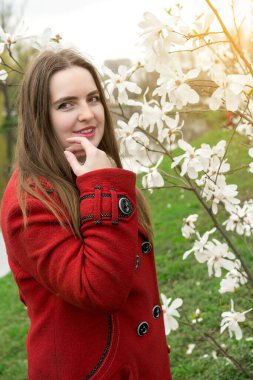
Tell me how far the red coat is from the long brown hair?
0.09 feet

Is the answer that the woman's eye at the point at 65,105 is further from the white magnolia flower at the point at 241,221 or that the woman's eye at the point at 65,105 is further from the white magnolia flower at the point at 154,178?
the white magnolia flower at the point at 241,221

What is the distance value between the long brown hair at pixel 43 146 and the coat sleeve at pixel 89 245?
4 centimetres

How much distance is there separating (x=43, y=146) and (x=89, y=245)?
1.07 ft

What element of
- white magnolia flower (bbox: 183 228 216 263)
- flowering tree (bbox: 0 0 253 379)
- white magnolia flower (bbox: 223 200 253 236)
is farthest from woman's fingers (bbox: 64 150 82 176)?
white magnolia flower (bbox: 223 200 253 236)

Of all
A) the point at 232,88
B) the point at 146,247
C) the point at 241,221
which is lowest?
the point at 241,221

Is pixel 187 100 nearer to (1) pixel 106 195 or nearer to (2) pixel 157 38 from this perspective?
(2) pixel 157 38

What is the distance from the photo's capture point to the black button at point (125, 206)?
1245mm

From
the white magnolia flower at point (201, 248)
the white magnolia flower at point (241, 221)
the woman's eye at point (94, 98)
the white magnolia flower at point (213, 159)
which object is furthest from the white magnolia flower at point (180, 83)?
the white magnolia flower at point (241, 221)

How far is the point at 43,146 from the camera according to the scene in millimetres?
1376

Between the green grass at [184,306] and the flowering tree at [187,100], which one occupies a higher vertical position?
the flowering tree at [187,100]

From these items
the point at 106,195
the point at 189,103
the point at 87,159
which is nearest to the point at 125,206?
the point at 106,195

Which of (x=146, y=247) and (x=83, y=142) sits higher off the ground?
(x=83, y=142)

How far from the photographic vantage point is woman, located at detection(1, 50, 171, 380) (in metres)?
1.18

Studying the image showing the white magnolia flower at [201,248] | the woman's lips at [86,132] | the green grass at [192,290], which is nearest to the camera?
the woman's lips at [86,132]
